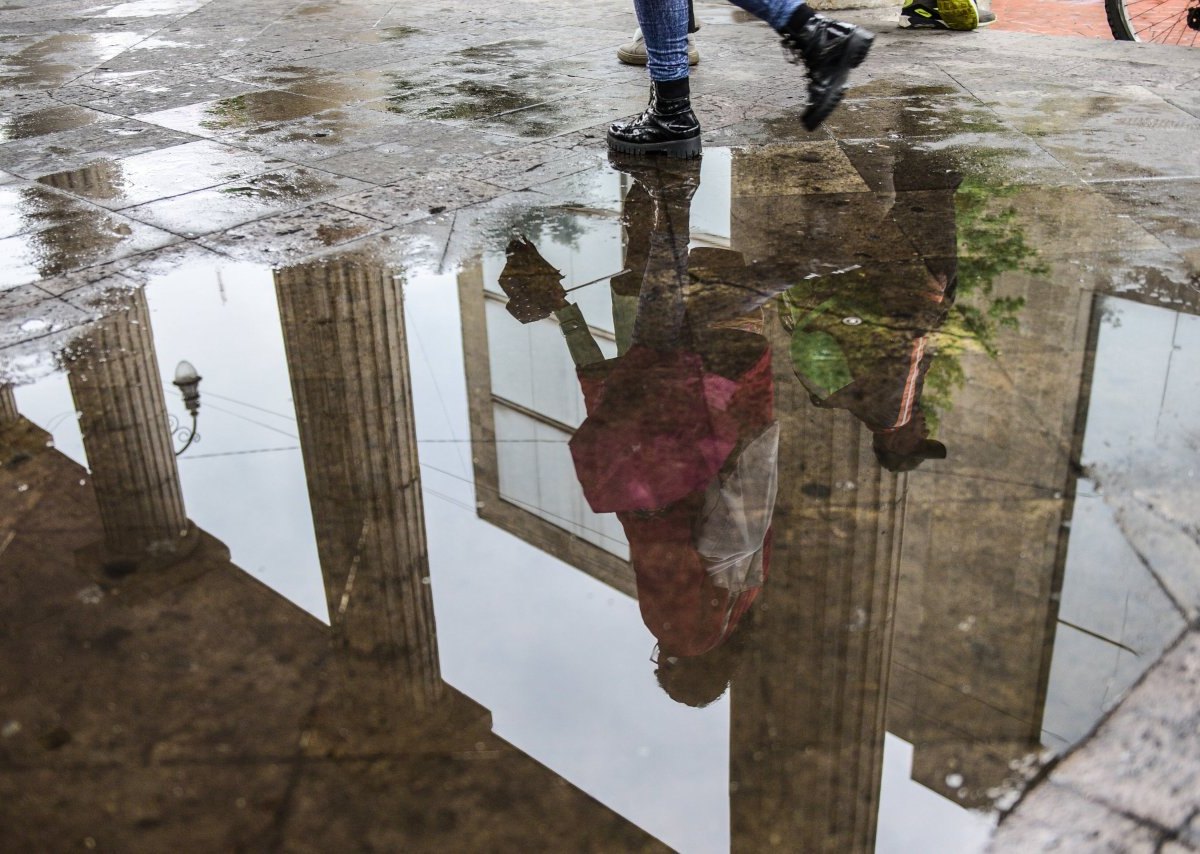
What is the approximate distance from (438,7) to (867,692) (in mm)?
7553

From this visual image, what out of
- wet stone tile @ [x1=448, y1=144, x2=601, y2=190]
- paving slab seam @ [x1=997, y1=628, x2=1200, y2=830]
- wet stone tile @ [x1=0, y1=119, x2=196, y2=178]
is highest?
wet stone tile @ [x1=0, y1=119, x2=196, y2=178]

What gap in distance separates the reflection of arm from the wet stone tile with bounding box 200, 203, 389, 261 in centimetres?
88

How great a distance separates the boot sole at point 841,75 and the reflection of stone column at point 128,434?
2.34m

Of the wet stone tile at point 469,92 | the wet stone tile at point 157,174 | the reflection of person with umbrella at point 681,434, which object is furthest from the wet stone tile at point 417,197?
the wet stone tile at point 469,92

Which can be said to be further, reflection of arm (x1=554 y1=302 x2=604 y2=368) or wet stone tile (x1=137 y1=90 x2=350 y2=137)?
wet stone tile (x1=137 y1=90 x2=350 y2=137)

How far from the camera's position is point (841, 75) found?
3.86m

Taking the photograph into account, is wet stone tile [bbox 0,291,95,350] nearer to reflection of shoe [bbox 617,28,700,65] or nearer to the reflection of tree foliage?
the reflection of tree foliage

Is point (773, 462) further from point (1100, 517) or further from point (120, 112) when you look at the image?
point (120, 112)

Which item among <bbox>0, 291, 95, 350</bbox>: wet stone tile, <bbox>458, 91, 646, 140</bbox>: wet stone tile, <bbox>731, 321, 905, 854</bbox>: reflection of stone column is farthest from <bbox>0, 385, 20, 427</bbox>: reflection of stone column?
<bbox>458, 91, 646, 140</bbox>: wet stone tile

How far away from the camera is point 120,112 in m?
5.07

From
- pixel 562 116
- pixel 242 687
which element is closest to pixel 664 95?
pixel 562 116

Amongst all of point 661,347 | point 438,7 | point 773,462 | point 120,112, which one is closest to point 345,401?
point 661,347

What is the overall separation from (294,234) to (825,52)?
6.24 ft

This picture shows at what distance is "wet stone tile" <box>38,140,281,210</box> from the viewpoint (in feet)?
12.8
